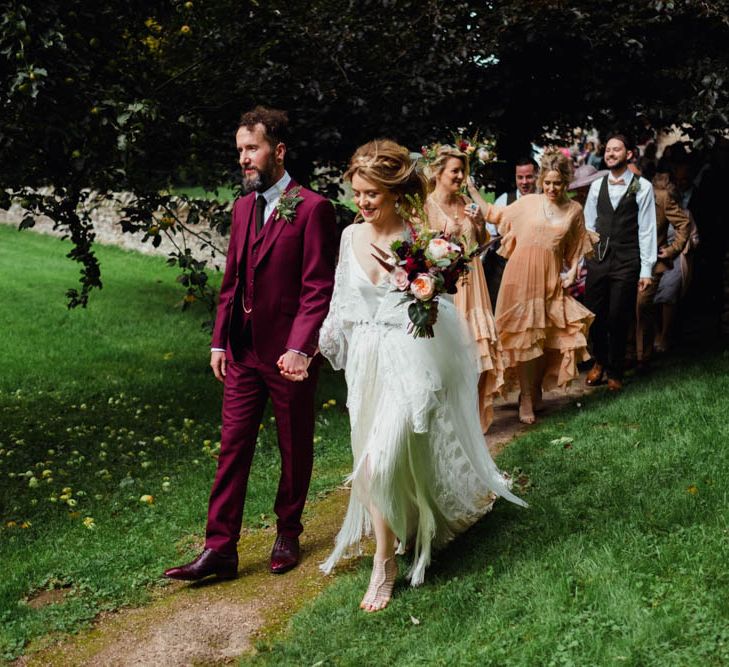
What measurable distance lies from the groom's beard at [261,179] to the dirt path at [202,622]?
216 centimetres

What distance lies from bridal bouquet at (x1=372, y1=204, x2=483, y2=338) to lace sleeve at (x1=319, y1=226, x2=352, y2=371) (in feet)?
1.36

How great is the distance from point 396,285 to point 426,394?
61cm

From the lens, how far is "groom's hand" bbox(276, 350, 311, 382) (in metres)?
5.06

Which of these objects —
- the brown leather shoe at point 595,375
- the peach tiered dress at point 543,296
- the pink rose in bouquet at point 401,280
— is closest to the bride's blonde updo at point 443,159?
the peach tiered dress at point 543,296

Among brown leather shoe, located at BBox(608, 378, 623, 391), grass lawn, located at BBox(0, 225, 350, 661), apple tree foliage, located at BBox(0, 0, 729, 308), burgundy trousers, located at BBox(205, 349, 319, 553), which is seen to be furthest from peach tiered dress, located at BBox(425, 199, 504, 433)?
burgundy trousers, located at BBox(205, 349, 319, 553)

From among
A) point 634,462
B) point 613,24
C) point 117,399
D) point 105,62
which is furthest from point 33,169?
point 613,24

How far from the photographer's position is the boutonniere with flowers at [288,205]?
5.21m

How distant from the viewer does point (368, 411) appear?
5.00m

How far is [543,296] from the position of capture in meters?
8.48

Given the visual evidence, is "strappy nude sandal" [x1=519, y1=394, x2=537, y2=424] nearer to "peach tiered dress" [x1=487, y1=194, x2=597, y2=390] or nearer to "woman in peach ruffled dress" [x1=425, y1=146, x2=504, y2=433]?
"peach tiered dress" [x1=487, y1=194, x2=597, y2=390]

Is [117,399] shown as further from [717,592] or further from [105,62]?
[717,592]

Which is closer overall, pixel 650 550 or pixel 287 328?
pixel 650 550

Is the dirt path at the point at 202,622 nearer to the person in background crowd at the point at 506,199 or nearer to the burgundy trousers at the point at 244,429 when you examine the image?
the burgundy trousers at the point at 244,429

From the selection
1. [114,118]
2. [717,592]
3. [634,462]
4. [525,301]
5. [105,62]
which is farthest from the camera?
[525,301]
